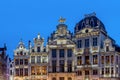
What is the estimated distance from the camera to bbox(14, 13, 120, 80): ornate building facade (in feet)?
185

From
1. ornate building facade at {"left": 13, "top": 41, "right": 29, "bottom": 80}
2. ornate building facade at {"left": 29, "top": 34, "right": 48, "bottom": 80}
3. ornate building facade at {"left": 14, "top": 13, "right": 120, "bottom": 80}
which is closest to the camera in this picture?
ornate building facade at {"left": 14, "top": 13, "right": 120, "bottom": 80}

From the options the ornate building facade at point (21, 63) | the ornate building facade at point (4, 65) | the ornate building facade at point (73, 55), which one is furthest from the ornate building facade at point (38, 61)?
the ornate building facade at point (4, 65)

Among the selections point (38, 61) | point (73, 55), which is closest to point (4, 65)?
point (38, 61)

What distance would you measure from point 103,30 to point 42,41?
1068 centimetres

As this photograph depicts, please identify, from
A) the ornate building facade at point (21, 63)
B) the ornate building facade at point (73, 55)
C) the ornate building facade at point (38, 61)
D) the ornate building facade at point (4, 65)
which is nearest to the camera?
the ornate building facade at point (73, 55)

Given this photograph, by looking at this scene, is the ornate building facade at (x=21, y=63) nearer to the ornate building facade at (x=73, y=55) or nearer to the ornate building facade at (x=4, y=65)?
the ornate building facade at (x=73, y=55)

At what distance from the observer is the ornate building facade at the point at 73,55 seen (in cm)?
5641

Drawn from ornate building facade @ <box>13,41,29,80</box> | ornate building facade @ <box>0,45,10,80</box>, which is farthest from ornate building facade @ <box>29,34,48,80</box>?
ornate building facade @ <box>0,45,10,80</box>

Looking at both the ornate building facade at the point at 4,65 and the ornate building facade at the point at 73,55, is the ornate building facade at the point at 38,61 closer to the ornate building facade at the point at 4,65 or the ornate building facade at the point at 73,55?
the ornate building facade at the point at 73,55

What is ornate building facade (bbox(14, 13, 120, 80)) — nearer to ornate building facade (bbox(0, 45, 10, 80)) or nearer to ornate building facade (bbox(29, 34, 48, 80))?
ornate building facade (bbox(29, 34, 48, 80))

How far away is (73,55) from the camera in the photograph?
5856 cm

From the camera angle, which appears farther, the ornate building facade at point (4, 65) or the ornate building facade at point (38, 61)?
the ornate building facade at point (4, 65)

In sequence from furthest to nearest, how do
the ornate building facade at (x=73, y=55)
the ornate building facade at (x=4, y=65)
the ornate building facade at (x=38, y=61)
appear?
the ornate building facade at (x=4, y=65) < the ornate building facade at (x=38, y=61) < the ornate building facade at (x=73, y=55)

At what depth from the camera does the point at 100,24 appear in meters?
58.5
